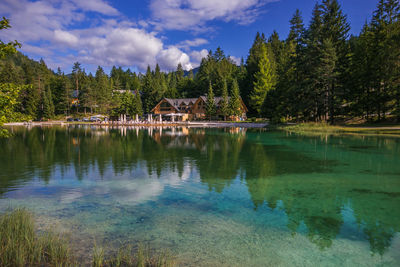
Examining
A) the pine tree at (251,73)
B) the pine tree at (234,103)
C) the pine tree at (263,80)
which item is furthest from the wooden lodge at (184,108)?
the pine tree at (263,80)

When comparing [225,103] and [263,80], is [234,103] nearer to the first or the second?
[225,103]

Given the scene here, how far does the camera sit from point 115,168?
12.1 meters

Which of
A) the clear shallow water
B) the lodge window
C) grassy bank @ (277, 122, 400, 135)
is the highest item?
the lodge window

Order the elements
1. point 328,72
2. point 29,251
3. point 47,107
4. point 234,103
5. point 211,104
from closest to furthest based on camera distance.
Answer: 1. point 29,251
2. point 328,72
3. point 234,103
4. point 211,104
5. point 47,107

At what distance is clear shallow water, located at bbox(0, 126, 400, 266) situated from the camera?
15.9 ft

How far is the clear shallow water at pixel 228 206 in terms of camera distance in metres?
4.84

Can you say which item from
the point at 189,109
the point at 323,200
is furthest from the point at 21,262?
the point at 189,109

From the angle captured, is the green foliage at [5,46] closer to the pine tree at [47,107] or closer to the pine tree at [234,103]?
the pine tree at [234,103]

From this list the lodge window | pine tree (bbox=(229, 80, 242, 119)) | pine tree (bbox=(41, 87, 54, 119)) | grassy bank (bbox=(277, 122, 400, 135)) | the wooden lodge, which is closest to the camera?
grassy bank (bbox=(277, 122, 400, 135))

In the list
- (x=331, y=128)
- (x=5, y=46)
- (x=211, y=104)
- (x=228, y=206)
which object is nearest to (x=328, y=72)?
(x=331, y=128)

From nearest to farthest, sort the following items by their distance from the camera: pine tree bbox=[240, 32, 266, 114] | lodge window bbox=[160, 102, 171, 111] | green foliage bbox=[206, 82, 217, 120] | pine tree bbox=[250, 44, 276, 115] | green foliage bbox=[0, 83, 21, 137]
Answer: green foliage bbox=[0, 83, 21, 137], pine tree bbox=[250, 44, 276, 115], green foliage bbox=[206, 82, 217, 120], pine tree bbox=[240, 32, 266, 114], lodge window bbox=[160, 102, 171, 111]

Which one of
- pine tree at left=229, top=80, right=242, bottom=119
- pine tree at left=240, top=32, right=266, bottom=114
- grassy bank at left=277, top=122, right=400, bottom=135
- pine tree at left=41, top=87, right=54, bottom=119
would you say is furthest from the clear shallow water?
pine tree at left=41, top=87, right=54, bottom=119

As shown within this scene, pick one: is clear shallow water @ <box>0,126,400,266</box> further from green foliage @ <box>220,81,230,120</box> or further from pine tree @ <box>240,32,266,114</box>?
pine tree @ <box>240,32,266,114</box>

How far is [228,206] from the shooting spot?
7.10 metres
